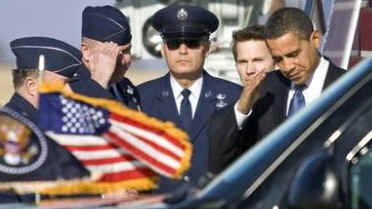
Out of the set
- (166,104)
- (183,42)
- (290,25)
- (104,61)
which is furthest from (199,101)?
(290,25)

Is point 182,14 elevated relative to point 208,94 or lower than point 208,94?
elevated

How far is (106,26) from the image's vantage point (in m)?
6.08

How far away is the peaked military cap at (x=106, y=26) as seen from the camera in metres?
6.02

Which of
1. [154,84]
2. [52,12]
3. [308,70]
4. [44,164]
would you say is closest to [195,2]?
[52,12]

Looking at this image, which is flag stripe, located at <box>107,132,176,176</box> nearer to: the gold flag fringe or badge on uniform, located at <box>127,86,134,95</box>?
the gold flag fringe

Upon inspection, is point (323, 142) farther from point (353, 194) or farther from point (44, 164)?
point (44, 164)

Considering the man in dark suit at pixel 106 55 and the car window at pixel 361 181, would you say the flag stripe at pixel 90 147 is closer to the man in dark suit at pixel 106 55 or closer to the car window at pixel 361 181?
the car window at pixel 361 181

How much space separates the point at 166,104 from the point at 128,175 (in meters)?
2.33

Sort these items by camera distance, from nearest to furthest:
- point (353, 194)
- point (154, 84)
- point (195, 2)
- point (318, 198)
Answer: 1. point (318, 198)
2. point (353, 194)
3. point (154, 84)
4. point (195, 2)

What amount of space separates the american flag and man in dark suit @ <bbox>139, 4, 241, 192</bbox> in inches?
83.7

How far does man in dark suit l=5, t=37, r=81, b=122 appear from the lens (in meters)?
5.57

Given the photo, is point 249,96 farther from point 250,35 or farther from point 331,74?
point 250,35

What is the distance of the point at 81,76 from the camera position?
5859mm

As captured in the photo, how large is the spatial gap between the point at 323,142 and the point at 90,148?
2.21 ft
